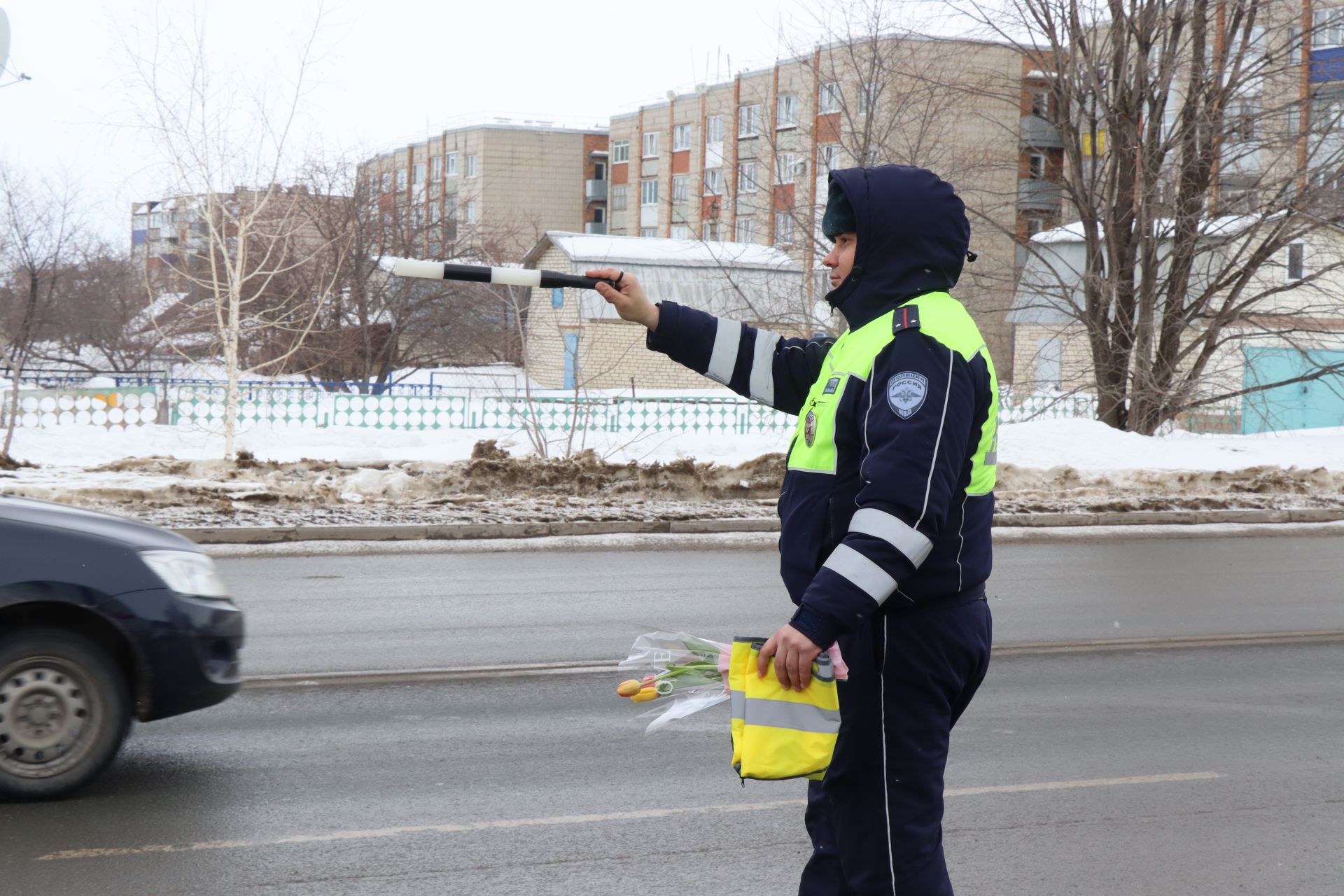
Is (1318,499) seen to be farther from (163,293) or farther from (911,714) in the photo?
(163,293)

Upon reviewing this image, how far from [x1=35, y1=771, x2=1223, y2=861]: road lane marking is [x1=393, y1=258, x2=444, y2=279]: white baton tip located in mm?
2157

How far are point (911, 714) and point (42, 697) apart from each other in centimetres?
348

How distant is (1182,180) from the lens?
878 inches

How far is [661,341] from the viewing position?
11.6 ft

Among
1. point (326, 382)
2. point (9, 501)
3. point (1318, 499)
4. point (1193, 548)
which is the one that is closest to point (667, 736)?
point (9, 501)

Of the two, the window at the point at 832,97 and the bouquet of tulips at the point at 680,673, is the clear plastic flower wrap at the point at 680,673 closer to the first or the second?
the bouquet of tulips at the point at 680,673

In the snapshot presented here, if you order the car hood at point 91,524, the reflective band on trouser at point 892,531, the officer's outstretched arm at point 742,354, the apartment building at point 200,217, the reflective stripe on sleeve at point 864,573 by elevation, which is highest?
the apartment building at point 200,217

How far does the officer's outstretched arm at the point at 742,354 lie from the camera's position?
350 cm

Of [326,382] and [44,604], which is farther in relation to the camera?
[326,382]

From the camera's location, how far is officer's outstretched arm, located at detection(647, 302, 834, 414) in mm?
3504

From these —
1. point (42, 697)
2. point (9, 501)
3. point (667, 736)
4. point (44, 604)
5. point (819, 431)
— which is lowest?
point (667, 736)

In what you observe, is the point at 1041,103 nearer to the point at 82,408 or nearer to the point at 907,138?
the point at 907,138

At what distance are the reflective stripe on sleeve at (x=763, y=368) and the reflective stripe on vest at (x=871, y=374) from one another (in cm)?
48

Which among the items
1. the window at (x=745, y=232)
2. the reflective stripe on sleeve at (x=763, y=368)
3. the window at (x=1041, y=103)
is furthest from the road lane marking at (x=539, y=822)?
the window at (x=745, y=232)
